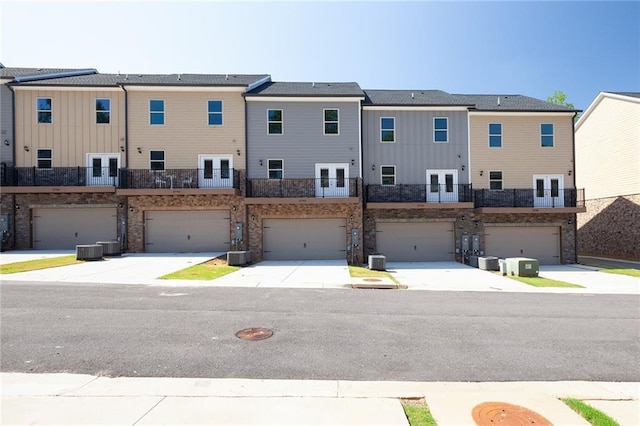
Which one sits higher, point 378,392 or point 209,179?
point 209,179

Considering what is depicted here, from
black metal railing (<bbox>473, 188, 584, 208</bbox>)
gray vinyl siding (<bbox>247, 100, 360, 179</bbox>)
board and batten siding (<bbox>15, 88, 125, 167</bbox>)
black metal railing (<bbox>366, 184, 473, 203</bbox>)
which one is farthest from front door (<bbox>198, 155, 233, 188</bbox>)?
black metal railing (<bbox>473, 188, 584, 208</bbox>)

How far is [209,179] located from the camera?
19.5 m

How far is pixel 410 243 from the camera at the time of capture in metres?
19.9

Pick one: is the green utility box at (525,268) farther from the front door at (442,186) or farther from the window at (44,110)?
the window at (44,110)

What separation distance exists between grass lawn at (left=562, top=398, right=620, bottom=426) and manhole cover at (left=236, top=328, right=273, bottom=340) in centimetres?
474

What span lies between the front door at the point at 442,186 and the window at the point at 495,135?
3.19 meters

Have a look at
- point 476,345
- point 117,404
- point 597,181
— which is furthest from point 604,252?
point 117,404

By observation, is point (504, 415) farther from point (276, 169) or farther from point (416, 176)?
point (416, 176)

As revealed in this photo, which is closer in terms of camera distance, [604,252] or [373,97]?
[373,97]

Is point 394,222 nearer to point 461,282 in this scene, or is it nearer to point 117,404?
point 461,282

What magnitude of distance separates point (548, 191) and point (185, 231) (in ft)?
76.5

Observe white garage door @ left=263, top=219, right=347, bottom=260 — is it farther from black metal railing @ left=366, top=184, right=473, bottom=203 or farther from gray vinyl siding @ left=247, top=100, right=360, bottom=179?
gray vinyl siding @ left=247, top=100, right=360, bottom=179

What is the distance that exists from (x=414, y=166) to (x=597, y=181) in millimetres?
16213

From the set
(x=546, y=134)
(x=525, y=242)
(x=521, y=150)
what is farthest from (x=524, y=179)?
(x=525, y=242)
